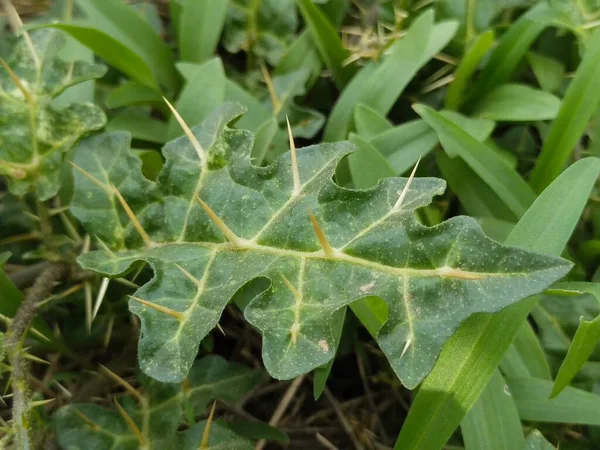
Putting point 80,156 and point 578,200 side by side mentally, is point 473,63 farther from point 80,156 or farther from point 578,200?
point 80,156

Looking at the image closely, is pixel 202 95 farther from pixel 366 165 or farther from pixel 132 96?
pixel 366 165

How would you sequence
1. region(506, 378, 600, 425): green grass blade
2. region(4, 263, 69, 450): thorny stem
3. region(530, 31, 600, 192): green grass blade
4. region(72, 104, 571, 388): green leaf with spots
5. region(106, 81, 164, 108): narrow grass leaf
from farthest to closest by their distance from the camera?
region(106, 81, 164, 108): narrow grass leaf < region(530, 31, 600, 192): green grass blade < region(506, 378, 600, 425): green grass blade < region(4, 263, 69, 450): thorny stem < region(72, 104, 571, 388): green leaf with spots

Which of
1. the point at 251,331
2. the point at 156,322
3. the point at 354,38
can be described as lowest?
the point at 251,331

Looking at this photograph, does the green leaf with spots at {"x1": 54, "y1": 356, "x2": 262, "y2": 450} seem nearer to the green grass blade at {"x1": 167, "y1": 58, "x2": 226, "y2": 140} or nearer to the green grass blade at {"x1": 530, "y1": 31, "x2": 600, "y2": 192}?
the green grass blade at {"x1": 167, "y1": 58, "x2": 226, "y2": 140}

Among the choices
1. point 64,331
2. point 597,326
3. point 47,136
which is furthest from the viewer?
point 64,331

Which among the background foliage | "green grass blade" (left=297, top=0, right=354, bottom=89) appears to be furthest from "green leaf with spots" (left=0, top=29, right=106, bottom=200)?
"green grass blade" (left=297, top=0, right=354, bottom=89)

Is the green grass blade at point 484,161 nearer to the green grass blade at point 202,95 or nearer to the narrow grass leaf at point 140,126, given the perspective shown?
the green grass blade at point 202,95

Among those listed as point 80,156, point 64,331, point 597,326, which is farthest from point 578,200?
point 64,331

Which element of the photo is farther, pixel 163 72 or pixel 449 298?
pixel 163 72
